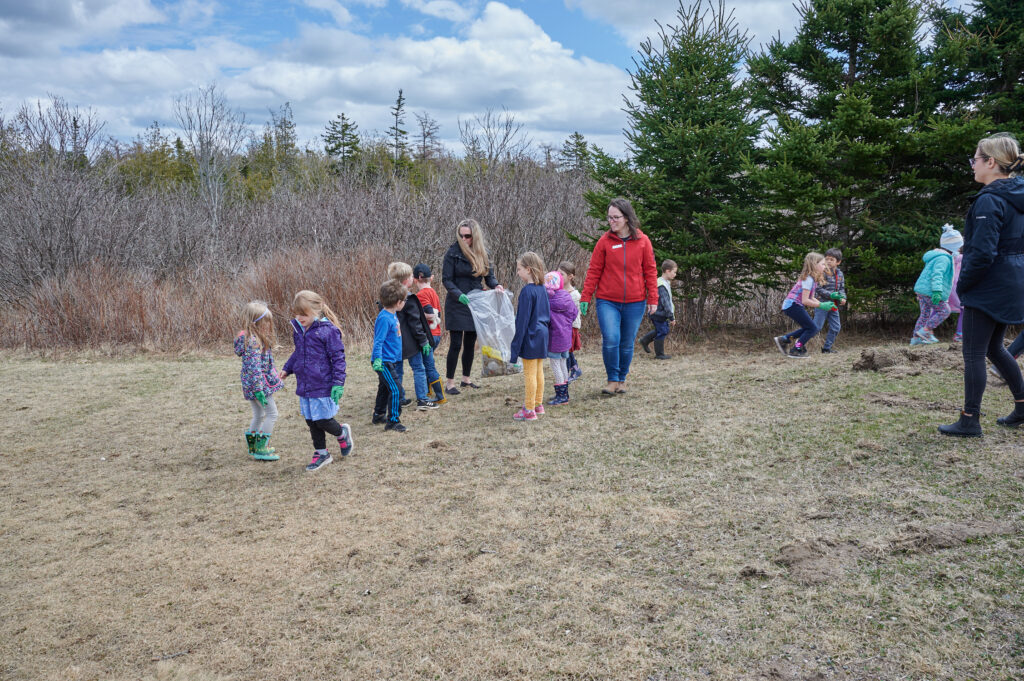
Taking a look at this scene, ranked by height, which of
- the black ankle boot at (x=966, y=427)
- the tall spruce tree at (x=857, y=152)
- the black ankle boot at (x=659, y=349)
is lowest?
the black ankle boot at (x=966, y=427)

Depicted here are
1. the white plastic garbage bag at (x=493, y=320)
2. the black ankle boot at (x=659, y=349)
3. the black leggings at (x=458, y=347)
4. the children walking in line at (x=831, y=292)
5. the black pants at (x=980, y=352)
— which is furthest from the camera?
the black ankle boot at (x=659, y=349)

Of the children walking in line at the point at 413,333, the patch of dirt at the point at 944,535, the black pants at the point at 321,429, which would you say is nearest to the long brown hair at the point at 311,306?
the black pants at the point at 321,429

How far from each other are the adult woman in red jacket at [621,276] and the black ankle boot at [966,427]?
2.95 meters

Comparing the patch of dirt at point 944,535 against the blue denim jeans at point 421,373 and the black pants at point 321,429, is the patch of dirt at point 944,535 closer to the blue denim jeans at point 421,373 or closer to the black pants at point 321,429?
the black pants at point 321,429

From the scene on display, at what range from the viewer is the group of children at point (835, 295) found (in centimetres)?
866

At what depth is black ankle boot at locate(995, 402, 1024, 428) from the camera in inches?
200

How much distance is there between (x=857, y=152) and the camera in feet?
32.3

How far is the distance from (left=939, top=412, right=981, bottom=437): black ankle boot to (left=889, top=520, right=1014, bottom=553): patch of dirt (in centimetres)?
147

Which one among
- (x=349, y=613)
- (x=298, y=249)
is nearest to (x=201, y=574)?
(x=349, y=613)

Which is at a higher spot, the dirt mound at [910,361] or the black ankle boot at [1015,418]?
the dirt mound at [910,361]

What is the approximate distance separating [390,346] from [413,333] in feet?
1.81

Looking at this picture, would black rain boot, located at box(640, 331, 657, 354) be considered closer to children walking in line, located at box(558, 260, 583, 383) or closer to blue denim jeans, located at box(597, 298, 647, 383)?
children walking in line, located at box(558, 260, 583, 383)

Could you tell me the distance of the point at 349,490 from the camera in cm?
530

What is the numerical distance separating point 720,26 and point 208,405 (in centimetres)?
972
